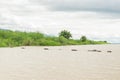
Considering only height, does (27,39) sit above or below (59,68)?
above

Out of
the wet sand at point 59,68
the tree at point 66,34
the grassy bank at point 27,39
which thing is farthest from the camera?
the tree at point 66,34

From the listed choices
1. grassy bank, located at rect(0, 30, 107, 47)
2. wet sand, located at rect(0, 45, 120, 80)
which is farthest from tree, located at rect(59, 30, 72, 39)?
wet sand, located at rect(0, 45, 120, 80)

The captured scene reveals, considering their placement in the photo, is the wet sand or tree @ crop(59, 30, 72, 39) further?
tree @ crop(59, 30, 72, 39)

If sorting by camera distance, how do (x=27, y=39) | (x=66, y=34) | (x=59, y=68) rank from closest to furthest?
(x=59, y=68) < (x=27, y=39) < (x=66, y=34)

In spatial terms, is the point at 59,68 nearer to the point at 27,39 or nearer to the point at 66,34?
the point at 27,39

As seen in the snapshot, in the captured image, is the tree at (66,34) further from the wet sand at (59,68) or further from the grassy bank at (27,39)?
the wet sand at (59,68)

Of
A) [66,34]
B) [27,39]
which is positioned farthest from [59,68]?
[66,34]

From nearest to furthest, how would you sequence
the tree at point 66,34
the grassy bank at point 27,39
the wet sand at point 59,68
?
1. the wet sand at point 59,68
2. the grassy bank at point 27,39
3. the tree at point 66,34

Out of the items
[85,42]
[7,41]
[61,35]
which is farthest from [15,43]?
[85,42]

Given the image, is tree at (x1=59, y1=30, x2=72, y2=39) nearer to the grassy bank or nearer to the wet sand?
the grassy bank

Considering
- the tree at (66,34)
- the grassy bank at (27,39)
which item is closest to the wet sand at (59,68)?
the grassy bank at (27,39)

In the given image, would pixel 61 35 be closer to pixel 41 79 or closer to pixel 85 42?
pixel 85 42

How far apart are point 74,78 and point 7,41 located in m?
97.1

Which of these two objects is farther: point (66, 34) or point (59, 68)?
point (66, 34)
